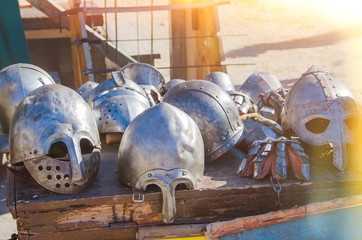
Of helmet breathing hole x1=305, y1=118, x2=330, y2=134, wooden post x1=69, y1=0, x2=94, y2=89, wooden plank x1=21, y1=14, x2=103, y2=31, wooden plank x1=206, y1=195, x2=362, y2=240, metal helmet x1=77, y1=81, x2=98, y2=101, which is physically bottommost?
wooden plank x1=206, y1=195, x2=362, y2=240

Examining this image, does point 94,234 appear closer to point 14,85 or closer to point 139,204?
point 139,204

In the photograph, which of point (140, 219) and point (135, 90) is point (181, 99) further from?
point (140, 219)

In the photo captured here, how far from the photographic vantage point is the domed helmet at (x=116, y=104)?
3299 mm

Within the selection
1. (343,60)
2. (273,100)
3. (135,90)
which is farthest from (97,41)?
(343,60)

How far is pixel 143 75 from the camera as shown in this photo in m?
4.34

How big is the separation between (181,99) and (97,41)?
274cm

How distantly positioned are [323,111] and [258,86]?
1.44 metres

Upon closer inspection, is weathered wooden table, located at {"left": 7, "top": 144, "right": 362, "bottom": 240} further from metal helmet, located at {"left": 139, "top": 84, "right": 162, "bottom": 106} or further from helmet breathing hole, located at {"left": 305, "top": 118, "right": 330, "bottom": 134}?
metal helmet, located at {"left": 139, "top": 84, "right": 162, "bottom": 106}

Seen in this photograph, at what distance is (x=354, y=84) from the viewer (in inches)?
316

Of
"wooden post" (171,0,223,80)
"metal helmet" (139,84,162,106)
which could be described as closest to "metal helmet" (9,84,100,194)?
"metal helmet" (139,84,162,106)

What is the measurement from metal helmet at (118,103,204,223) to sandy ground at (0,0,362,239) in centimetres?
529

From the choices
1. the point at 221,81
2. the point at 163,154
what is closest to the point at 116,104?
the point at 163,154

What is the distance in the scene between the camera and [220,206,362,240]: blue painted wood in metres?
2.67

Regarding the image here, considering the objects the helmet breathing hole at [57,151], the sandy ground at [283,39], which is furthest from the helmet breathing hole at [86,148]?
the sandy ground at [283,39]
